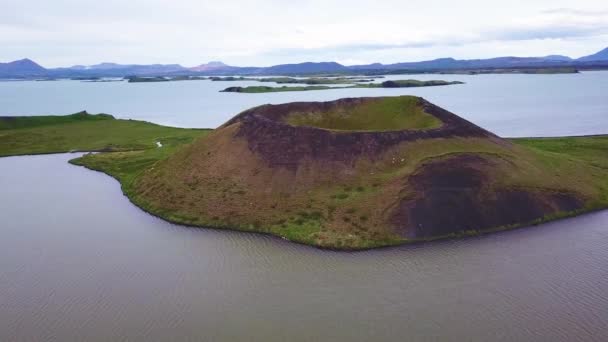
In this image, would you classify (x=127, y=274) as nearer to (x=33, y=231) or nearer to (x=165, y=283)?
(x=165, y=283)

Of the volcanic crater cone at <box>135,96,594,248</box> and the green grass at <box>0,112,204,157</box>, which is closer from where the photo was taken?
the volcanic crater cone at <box>135,96,594,248</box>

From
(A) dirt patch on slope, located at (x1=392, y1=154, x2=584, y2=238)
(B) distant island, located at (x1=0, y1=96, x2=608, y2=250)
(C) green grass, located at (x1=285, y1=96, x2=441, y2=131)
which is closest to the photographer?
(A) dirt patch on slope, located at (x1=392, y1=154, x2=584, y2=238)

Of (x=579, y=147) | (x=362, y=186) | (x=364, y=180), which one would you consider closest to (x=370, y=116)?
(x=364, y=180)

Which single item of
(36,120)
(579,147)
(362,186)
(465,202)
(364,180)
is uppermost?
(36,120)

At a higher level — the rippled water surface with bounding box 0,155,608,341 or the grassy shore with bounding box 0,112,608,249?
the grassy shore with bounding box 0,112,608,249

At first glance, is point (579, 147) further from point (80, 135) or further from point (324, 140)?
point (80, 135)

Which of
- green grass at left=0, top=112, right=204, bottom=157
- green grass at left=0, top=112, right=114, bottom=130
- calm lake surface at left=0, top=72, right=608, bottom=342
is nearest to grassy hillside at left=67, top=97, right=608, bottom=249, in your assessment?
calm lake surface at left=0, top=72, right=608, bottom=342

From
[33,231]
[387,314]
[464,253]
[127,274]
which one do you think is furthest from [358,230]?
[33,231]

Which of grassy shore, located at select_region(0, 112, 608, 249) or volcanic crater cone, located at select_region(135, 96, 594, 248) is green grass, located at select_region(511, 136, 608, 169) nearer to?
grassy shore, located at select_region(0, 112, 608, 249)
